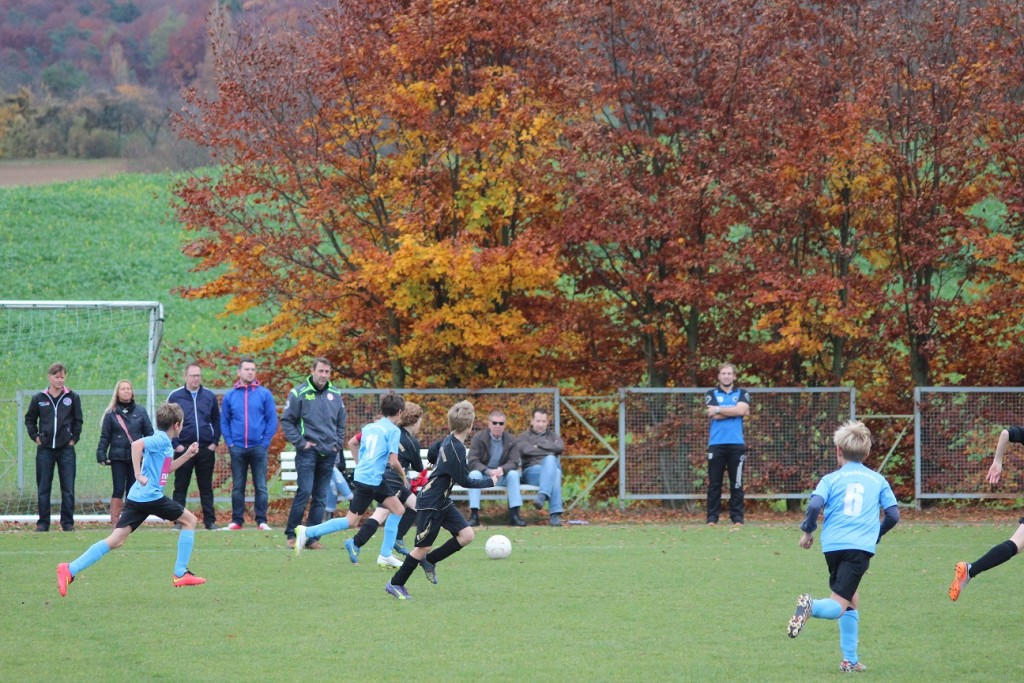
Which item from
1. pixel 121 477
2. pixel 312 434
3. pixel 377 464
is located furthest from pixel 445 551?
pixel 121 477

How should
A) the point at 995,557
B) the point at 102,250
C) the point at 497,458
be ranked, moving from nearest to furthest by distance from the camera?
the point at 995,557, the point at 497,458, the point at 102,250

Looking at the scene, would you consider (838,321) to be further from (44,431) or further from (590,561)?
(44,431)

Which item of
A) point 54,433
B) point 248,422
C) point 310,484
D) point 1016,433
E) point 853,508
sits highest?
point 1016,433

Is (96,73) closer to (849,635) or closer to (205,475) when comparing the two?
(205,475)

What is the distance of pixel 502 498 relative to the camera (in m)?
18.0

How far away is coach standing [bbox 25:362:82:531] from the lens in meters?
15.6

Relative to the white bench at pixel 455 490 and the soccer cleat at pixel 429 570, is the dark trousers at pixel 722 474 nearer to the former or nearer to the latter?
the white bench at pixel 455 490

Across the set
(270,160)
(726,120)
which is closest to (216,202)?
(270,160)

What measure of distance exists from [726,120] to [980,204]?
4119 mm

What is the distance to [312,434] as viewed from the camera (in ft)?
46.2

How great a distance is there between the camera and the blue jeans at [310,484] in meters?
14.0

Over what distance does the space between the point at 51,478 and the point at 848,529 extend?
37.5 feet

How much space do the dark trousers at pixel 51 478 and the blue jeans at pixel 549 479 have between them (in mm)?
5948

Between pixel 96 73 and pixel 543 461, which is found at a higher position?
pixel 96 73
